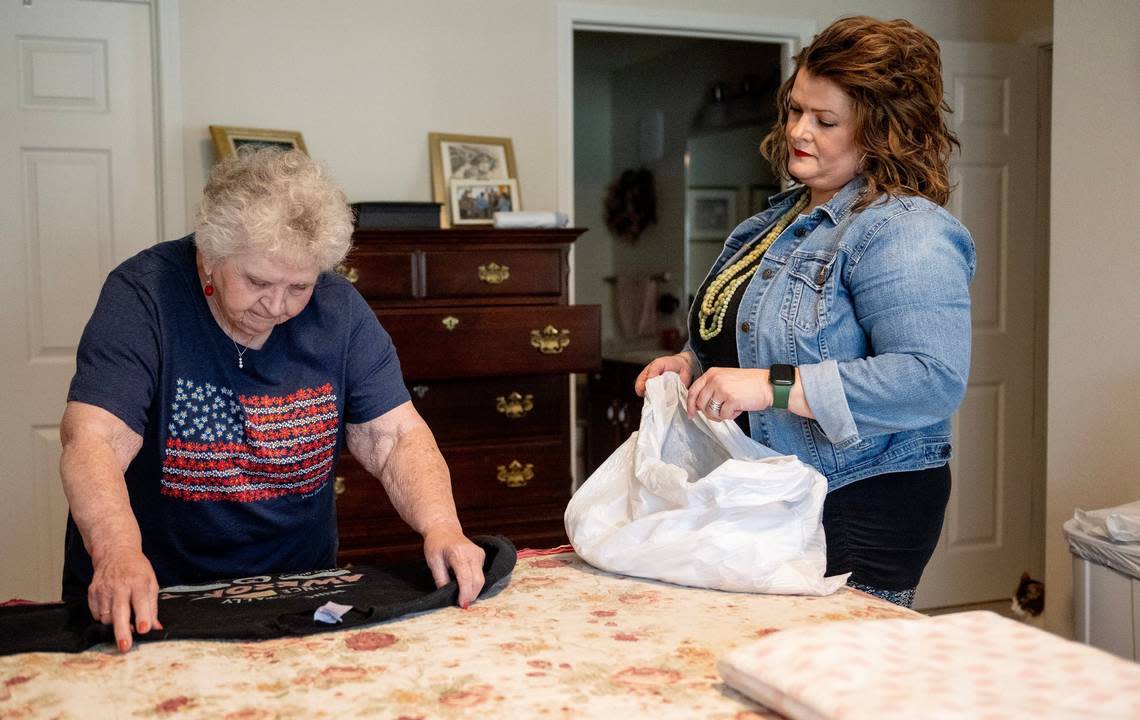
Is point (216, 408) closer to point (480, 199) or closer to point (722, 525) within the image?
point (722, 525)

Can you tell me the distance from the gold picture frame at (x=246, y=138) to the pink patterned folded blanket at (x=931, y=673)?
2.66 meters

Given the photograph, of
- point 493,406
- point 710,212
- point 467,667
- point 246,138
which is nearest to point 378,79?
point 246,138

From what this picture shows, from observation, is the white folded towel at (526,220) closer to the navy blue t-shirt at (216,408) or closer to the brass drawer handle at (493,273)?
the brass drawer handle at (493,273)

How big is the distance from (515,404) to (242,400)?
171 cm

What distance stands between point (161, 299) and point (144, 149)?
2.03m

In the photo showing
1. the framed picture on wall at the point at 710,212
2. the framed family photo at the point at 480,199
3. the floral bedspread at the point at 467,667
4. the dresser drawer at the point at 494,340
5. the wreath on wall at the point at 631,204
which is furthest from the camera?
the wreath on wall at the point at 631,204

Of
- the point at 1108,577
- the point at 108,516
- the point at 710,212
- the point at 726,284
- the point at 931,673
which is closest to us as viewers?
the point at 931,673

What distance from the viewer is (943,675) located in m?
1.01

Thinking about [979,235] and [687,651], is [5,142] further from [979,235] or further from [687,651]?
[979,235]

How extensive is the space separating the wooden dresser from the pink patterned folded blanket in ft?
6.84

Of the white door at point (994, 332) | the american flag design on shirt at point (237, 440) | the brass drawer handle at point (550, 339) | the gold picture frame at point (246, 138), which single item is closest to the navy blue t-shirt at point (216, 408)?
the american flag design on shirt at point (237, 440)

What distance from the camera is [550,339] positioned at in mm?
3186

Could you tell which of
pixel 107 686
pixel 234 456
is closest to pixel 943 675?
pixel 107 686

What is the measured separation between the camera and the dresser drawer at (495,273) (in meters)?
3.15
